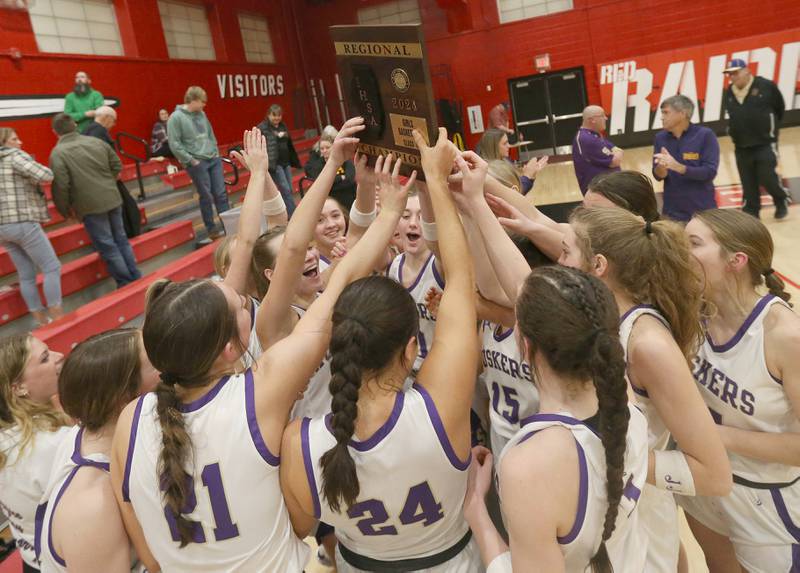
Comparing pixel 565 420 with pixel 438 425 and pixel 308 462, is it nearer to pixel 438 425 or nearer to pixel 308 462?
pixel 438 425

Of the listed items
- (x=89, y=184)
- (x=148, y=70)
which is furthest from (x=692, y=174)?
(x=148, y=70)

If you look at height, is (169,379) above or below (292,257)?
below

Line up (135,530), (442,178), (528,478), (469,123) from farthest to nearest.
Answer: (469,123), (442,178), (135,530), (528,478)

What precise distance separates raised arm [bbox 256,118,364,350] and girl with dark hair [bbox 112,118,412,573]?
13.0 inches

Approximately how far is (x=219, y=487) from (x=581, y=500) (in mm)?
818

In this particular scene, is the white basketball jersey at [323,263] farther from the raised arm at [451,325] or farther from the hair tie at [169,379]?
the hair tie at [169,379]

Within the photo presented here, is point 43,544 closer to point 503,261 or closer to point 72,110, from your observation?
point 503,261

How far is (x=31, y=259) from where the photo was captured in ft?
16.4

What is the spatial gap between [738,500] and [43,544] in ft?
6.48

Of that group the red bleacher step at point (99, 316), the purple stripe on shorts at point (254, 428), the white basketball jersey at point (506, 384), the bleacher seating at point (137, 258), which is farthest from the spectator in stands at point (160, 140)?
the purple stripe on shorts at point (254, 428)

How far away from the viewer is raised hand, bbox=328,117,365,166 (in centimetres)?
193

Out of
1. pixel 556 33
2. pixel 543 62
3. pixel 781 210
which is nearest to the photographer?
pixel 781 210

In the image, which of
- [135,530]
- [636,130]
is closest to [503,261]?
[135,530]

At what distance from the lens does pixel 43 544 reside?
1.58 metres
